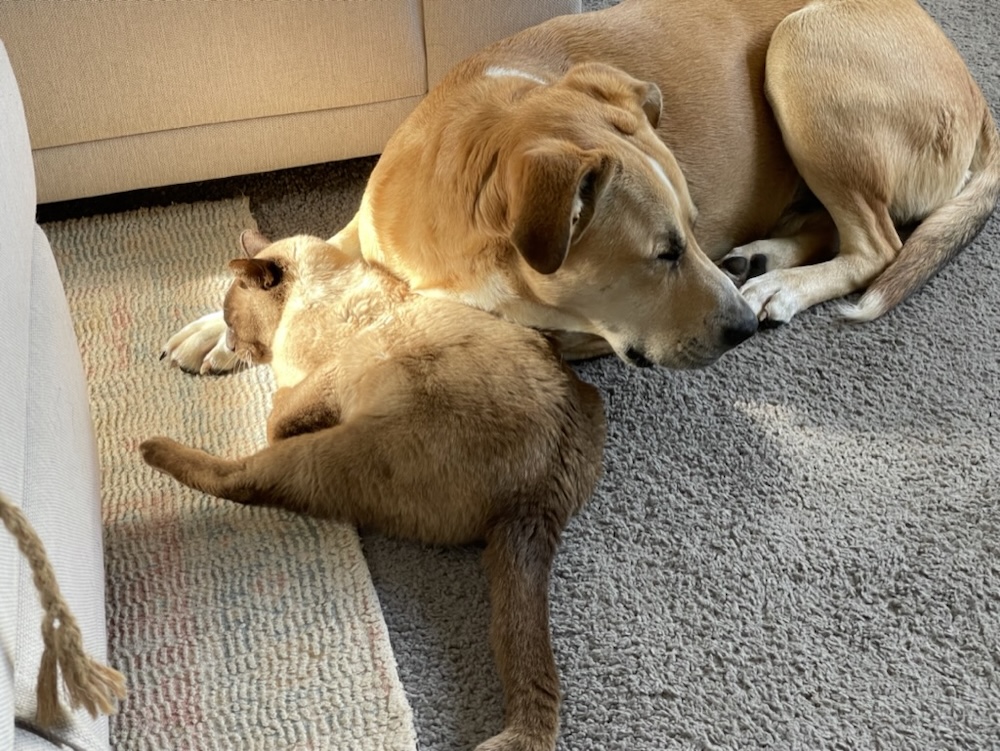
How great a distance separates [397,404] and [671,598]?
1.75 ft

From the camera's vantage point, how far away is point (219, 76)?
197 cm

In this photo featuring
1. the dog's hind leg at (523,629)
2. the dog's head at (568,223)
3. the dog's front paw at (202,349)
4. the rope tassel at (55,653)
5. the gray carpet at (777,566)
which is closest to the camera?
the rope tassel at (55,653)

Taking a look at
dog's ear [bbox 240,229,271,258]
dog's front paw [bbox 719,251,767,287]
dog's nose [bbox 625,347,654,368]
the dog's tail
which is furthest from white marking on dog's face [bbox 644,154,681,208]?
dog's ear [bbox 240,229,271,258]

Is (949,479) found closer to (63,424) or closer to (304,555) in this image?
(304,555)

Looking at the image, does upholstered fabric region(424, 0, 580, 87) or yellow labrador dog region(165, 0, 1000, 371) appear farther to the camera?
upholstered fabric region(424, 0, 580, 87)

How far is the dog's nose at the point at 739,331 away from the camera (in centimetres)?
169

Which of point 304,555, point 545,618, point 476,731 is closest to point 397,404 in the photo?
point 304,555

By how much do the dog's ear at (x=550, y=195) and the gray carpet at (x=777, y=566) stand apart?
1.50 feet

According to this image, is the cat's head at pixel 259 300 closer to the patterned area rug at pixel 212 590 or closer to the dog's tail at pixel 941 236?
the patterned area rug at pixel 212 590

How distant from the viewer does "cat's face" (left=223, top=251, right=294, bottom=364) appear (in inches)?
68.2

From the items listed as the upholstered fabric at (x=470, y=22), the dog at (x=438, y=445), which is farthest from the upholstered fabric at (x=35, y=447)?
the upholstered fabric at (x=470, y=22)

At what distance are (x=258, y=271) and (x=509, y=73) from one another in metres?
0.58

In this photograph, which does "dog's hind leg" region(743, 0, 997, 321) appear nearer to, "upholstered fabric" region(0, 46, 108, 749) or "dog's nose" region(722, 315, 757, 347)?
"dog's nose" region(722, 315, 757, 347)

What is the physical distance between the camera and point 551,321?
1723 mm
